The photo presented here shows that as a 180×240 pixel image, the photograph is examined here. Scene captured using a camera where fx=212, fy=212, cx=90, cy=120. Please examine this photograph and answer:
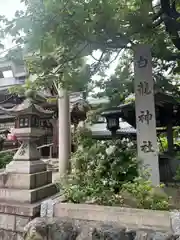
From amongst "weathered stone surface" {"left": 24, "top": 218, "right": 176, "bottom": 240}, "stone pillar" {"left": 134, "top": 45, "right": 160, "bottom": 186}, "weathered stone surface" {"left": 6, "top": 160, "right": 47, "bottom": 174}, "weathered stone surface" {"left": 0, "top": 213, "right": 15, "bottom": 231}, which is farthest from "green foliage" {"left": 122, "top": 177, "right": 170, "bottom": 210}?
"weathered stone surface" {"left": 0, "top": 213, "right": 15, "bottom": 231}

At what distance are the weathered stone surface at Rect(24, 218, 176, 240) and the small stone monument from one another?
1.12 ft

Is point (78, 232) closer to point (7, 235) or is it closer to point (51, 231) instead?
point (51, 231)

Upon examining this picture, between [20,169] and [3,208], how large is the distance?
2.11 feet

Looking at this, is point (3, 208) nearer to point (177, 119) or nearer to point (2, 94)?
point (177, 119)

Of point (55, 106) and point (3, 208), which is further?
point (55, 106)

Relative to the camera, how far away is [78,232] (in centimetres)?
275

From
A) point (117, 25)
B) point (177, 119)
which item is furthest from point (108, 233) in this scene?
point (177, 119)

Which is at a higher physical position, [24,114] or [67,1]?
[67,1]

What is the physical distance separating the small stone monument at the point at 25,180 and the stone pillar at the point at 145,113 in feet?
5.96

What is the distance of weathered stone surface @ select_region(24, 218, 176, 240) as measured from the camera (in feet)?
8.30

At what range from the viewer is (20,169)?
3631 millimetres

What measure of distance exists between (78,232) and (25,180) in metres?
1.27

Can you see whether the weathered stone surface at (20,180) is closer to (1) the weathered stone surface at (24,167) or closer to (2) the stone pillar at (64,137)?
(1) the weathered stone surface at (24,167)

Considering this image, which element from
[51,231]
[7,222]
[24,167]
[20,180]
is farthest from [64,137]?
[51,231]
